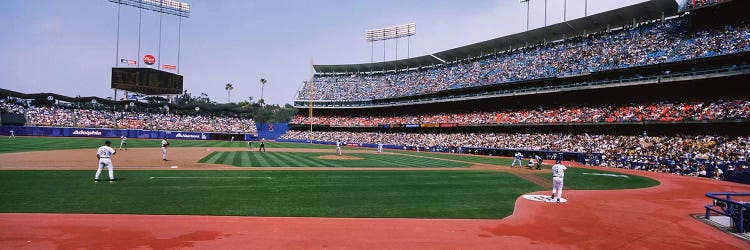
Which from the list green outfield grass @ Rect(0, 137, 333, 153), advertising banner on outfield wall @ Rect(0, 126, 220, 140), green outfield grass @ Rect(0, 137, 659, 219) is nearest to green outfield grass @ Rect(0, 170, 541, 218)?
green outfield grass @ Rect(0, 137, 659, 219)

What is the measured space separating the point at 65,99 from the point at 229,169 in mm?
59063

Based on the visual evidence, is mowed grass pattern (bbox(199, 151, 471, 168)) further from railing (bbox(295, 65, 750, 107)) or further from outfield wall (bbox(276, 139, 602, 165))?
railing (bbox(295, 65, 750, 107))

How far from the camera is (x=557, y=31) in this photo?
5022cm

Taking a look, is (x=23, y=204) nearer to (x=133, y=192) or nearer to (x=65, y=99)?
(x=133, y=192)

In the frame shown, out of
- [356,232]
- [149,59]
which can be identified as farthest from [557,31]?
[149,59]

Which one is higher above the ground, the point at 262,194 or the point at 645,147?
the point at 645,147

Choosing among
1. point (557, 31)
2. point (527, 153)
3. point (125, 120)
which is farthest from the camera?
point (125, 120)

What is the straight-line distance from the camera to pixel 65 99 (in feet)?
204

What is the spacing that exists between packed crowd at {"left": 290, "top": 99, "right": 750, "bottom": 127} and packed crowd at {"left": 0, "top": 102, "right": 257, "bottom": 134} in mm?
38213

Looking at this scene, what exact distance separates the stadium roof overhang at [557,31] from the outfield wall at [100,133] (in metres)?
39.2

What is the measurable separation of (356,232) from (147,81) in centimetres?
6742

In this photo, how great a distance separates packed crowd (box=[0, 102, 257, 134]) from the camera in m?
56.2

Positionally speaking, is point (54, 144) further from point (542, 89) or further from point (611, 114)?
point (611, 114)

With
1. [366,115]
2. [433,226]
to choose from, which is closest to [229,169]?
[433,226]
